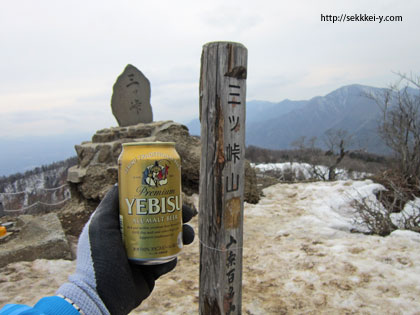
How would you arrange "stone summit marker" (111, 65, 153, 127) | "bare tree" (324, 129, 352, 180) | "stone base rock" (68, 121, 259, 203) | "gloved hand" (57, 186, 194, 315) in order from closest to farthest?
1. "gloved hand" (57, 186, 194, 315)
2. "stone base rock" (68, 121, 259, 203)
3. "stone summit marker" (111, 65, 153, 127)
4. "bare tree" (324, 129, 352, 180)

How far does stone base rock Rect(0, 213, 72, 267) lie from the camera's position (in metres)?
3.28

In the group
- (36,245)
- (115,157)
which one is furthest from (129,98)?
(36,245)

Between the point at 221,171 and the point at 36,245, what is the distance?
2.77 metres

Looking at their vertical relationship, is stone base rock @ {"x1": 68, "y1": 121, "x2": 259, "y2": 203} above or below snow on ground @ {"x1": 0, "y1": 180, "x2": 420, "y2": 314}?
above

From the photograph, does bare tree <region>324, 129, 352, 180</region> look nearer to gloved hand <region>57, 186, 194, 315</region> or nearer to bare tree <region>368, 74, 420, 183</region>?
bare tree <region>368, 74, 420, 183</region>

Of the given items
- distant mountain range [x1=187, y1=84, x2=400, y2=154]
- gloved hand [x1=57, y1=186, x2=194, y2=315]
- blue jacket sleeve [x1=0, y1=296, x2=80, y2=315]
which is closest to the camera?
blue jacket sleeve [x1=0, y1=296, x2=80, y2=315]

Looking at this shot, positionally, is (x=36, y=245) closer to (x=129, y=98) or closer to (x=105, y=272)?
(x=105, y=272)

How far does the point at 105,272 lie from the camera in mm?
1173

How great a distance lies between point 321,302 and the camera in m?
2.41

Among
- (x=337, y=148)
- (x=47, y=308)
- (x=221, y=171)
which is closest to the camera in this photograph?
(x=47, y=308)

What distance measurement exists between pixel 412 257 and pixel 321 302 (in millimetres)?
1287

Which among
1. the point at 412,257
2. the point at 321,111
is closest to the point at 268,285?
the point at 412,257

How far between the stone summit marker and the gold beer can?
525 centimetres

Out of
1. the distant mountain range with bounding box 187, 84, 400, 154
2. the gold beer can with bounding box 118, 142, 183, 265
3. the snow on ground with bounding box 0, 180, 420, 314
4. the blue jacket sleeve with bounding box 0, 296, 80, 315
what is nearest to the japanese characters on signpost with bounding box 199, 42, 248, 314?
the gold beer can with bounding box 118, 142, 183, 265
